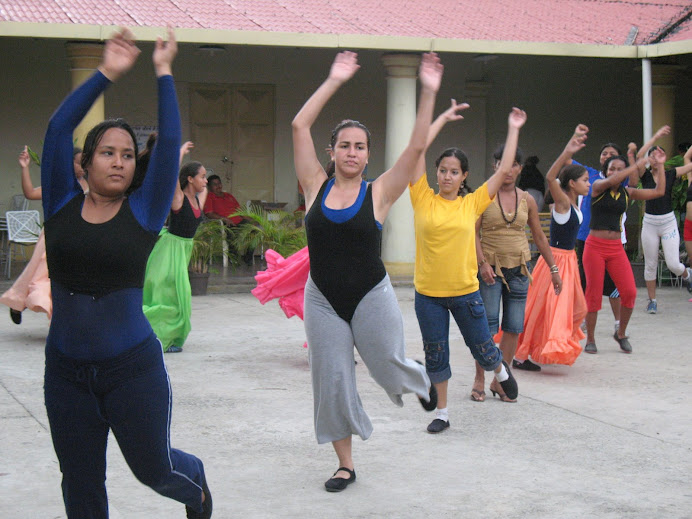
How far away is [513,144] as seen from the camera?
19.2 feet

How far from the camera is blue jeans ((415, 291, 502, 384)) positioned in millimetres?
5895

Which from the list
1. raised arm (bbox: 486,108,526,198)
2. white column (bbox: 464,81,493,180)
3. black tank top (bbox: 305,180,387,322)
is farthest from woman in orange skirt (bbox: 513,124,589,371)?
white column (bbox: 464,81,493,180)

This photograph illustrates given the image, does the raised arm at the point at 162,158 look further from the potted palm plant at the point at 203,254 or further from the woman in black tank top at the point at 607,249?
the potted palm plant at the point at 203,254

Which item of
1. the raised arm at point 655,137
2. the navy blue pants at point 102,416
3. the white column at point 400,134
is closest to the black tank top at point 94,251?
the navy blue pants at point 102,416

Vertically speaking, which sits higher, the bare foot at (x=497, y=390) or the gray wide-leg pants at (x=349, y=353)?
the gray wide-leg pants at (x=349, y=353)

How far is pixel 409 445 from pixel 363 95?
12.3 meters

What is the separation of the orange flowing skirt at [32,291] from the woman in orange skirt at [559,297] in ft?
13.6

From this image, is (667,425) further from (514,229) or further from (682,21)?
(682,21)

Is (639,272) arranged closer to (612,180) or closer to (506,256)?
(612,180)

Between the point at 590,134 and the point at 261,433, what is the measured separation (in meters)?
14.8

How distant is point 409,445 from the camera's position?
5.57 m

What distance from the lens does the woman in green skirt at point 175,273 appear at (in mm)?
8383

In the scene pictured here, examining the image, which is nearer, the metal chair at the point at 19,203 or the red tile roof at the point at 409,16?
the red tile roof at the point at 409,16

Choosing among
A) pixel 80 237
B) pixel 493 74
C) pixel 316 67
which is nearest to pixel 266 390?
pixel 80 237
